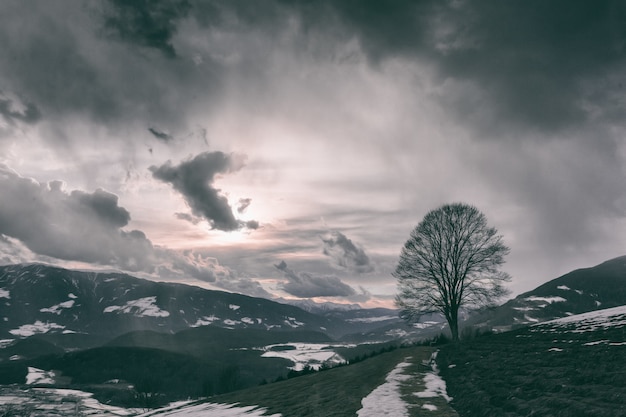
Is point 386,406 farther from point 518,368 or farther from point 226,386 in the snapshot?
point 226,386

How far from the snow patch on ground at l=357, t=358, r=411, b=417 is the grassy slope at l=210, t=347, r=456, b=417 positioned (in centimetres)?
47

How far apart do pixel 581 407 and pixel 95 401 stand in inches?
7561

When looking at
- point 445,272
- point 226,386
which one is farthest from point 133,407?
point 445,272

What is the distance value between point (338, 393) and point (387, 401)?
6759mm

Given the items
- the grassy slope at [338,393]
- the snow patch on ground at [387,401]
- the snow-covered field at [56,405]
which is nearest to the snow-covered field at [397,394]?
the snow patch on ground at [387,401]

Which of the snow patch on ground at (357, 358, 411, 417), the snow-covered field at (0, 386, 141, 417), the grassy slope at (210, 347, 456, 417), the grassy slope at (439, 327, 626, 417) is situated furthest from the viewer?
the snow-covered field at (0, 386, 141, 417)

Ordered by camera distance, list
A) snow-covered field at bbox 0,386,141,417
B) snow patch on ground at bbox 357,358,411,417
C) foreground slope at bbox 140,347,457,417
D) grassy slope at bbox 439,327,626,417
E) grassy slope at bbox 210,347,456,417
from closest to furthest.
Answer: grassy slope at bbox 439,327,626,417
snow patch on ground at bbox 357,358,411,417
foreground slope at bbox 140,347,457,417
grassy slope at bbox 210,347,456,417
snow-covered field at bbox 0,386,141,417

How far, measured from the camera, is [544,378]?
64.3 ft

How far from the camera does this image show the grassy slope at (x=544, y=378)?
15.1 meters

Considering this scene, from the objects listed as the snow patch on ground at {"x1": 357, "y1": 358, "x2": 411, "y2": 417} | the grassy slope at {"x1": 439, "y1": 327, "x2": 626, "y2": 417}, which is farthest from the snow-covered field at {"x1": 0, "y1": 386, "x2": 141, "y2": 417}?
the grassy slope at {"x1": 439, "y1": 327, "x2": 626, "y2": 417}

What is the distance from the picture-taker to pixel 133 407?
157000mm

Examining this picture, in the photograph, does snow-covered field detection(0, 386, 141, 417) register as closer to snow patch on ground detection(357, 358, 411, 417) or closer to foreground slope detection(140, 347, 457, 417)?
foreground slope detection(140, 347, 457, 417)

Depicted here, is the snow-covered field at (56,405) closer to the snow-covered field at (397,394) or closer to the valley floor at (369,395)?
the valley floor at (369,395)

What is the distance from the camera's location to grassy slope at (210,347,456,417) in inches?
824
